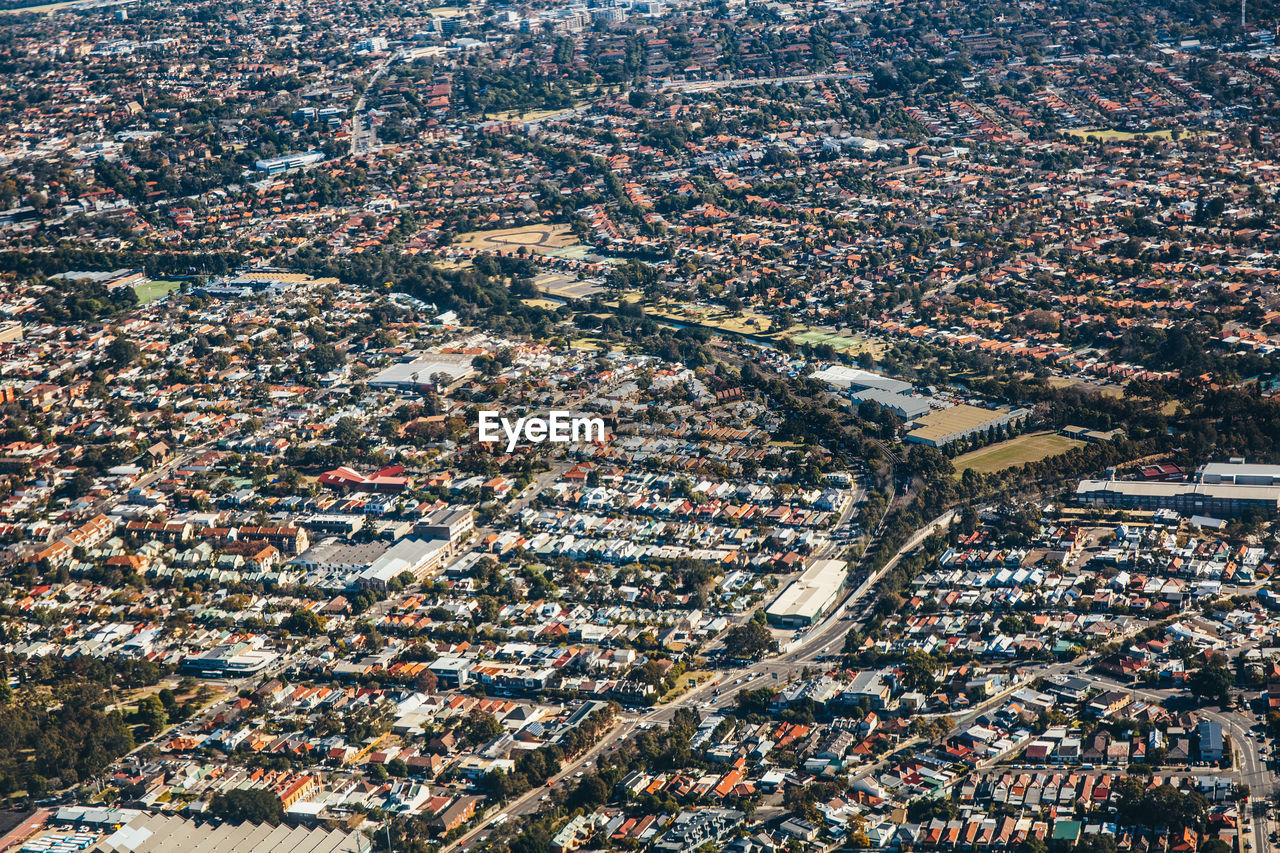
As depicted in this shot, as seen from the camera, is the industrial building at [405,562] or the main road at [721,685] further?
the industrial building at [405,562]

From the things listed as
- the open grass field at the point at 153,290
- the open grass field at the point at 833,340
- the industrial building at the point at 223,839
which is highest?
the industrial building at the point at 223,839

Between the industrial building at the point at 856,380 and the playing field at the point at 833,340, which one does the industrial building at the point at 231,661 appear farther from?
the playing field at the point at 833,340

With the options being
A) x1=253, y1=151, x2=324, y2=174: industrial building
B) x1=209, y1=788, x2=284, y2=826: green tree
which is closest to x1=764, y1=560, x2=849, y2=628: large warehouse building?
x1=209, y1=788, x2=284, y2=826: green tree

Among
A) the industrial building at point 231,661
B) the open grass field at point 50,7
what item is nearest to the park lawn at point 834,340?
the industrial building at point 231,661

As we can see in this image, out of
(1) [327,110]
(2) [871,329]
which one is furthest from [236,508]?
(1) [327,110]

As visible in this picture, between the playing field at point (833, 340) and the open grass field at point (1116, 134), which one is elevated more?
the open grass field at point (1116, 134)

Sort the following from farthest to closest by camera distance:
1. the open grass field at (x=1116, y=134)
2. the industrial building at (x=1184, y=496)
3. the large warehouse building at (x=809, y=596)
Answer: the open grass field at (x=1116, y=134)
the industrial building at (x=1184, y=496)
the large warehouse building at (x=809, y=596)

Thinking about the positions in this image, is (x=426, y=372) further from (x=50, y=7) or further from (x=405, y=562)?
(x=50, y=7)
